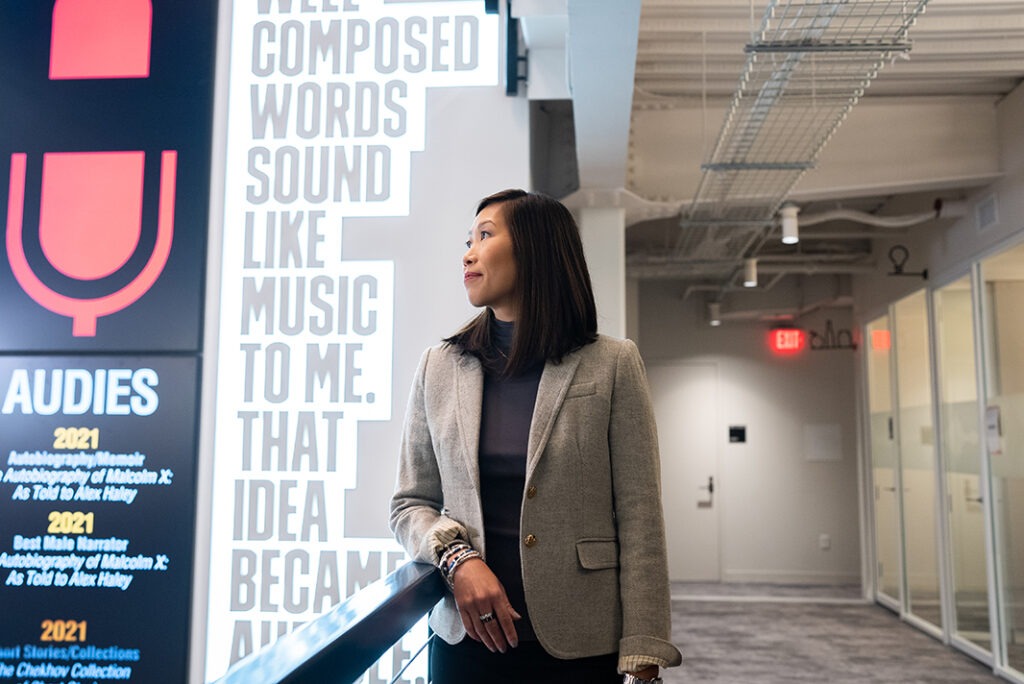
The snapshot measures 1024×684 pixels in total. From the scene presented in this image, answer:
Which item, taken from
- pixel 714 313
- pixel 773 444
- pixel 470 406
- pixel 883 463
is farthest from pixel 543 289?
pixel 773 444

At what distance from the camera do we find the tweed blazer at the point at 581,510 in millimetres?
1193

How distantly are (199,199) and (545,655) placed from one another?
275 cm

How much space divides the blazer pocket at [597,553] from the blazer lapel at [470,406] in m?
0.16

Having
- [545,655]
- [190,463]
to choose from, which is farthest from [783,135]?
[545,655]

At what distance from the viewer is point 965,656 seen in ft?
18.0

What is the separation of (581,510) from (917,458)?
5868 mm

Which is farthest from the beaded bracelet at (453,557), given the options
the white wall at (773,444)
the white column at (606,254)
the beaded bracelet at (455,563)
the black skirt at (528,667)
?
the white wall at (773,444)

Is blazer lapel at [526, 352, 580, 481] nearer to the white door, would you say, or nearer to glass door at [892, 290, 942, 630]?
glass door at [892, 290, 942, 630]

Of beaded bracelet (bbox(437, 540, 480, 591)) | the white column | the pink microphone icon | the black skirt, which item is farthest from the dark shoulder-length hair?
the white column

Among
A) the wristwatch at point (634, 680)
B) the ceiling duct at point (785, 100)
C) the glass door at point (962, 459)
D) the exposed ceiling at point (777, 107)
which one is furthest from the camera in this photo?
the glass door at point (962, 459)

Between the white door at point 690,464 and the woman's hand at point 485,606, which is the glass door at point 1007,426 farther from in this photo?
the woman's hand at point 485,606

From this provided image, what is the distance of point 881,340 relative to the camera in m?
7.12

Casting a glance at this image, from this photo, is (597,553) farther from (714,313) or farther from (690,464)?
(690,464)

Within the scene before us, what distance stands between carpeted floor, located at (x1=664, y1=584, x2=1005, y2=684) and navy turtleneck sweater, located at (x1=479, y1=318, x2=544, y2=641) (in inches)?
153
